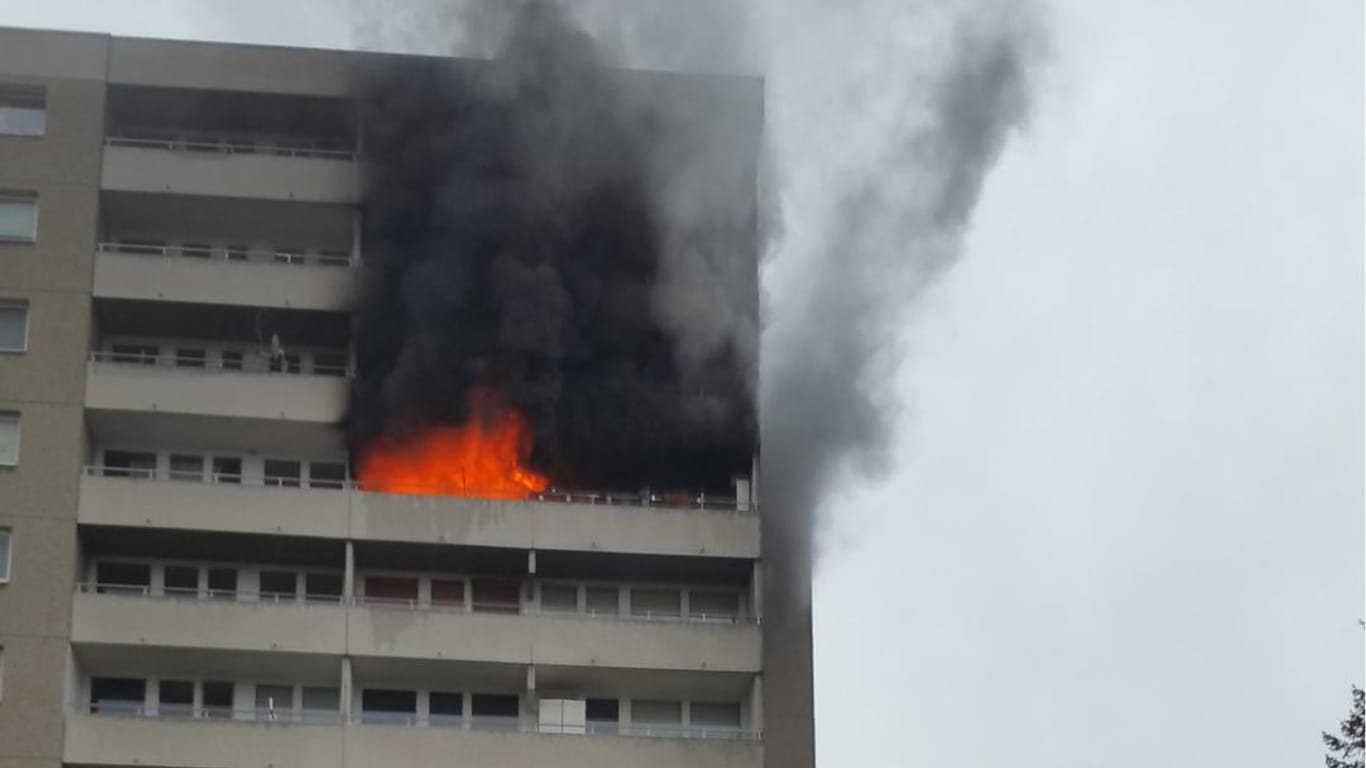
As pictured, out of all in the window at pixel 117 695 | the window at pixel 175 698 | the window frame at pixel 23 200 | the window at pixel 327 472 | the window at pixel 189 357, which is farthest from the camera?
the window at pixel 189 357

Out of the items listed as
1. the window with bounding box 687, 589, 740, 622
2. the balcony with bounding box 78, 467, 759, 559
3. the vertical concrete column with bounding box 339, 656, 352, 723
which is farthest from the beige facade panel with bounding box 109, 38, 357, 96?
the window with bounding box 687, 589, 740, 622

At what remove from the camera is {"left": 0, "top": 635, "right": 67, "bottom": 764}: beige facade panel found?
55.9 m

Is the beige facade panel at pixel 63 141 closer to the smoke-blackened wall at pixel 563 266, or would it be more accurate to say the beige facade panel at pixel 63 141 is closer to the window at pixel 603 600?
the smoke-blackened wall at pixel 563 266

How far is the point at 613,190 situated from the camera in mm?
62938

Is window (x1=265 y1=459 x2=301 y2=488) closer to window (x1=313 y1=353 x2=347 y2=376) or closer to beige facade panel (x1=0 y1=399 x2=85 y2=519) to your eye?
window (x1=313 y1=353 x2=347 y2=376)

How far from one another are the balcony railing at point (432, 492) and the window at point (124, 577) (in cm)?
196

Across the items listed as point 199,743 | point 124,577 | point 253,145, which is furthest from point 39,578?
point 253,145

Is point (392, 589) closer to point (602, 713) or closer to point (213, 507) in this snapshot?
point (213, 507)

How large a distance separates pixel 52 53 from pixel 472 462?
12825mm

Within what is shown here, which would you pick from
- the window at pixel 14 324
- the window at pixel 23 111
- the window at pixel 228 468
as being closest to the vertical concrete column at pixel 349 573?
the window at pixel 228 468

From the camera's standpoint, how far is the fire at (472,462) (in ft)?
200

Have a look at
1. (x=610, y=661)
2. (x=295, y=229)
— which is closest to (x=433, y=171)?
(x=295, y=229)

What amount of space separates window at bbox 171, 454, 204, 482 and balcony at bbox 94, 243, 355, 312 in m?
3.49

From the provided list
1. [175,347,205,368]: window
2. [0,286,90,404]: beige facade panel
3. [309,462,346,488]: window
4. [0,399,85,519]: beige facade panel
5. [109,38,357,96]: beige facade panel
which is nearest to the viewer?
[0,399,85,519]: beige facade panel
